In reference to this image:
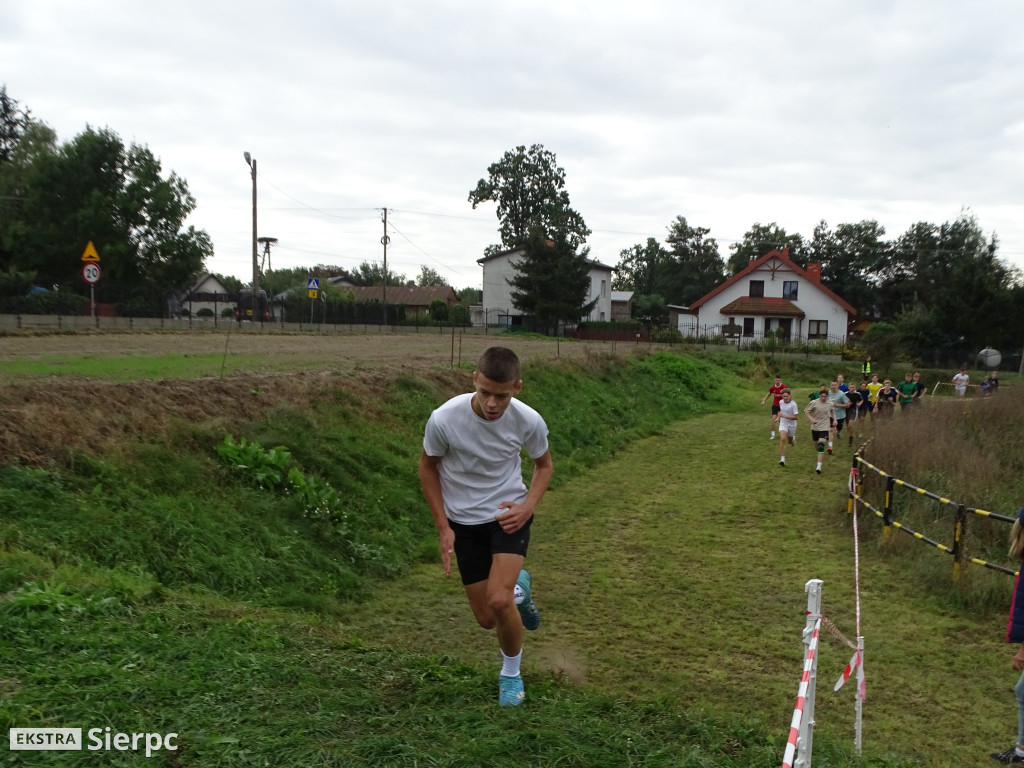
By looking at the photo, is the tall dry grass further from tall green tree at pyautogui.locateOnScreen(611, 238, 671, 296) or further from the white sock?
tall green tree at pyautogui.locateOnScreen(611, 238, 671, 296)

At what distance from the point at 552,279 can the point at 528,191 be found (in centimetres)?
2532

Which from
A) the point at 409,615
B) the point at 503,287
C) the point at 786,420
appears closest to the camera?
the point at 409,615

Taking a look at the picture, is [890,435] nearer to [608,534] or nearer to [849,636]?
[608,534]

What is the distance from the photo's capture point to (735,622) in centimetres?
819

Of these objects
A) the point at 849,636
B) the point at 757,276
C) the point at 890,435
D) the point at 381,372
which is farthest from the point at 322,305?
the point at 849,636

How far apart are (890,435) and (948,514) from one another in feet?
10.1

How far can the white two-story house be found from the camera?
75188 mm

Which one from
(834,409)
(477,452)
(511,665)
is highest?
(477,452)

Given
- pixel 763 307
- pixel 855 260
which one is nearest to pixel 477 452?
pixel 763 307

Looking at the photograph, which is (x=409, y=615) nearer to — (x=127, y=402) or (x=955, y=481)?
(x=127, y=402)

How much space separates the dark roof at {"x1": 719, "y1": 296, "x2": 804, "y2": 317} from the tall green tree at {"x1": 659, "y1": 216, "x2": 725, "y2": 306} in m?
31.9

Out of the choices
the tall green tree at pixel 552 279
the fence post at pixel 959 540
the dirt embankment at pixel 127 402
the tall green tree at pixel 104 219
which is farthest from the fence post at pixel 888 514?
the tall green tree at pixel 552 279

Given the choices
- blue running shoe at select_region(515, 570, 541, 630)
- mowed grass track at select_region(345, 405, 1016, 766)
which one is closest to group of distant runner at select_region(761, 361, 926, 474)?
mowed grass track at select_region(345, 405, 1016, 766)

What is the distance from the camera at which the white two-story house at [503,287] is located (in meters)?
75.2
